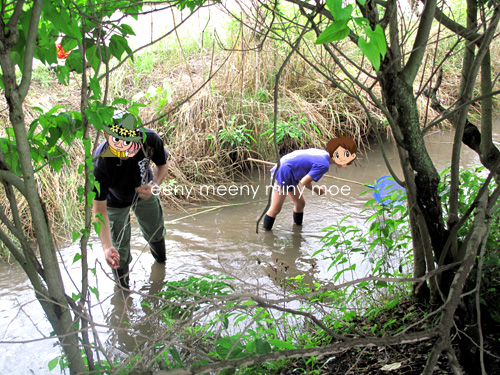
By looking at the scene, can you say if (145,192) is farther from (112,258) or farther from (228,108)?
(228,108)

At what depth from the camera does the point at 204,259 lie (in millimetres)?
4309

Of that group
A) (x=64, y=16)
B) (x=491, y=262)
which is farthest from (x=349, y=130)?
(x=64, y=16)

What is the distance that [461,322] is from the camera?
1913 millimetres

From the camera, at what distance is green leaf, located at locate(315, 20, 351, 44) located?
0.94 m

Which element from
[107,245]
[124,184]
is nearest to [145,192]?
[124,184]

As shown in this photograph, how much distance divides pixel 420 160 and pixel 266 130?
14.8 ft

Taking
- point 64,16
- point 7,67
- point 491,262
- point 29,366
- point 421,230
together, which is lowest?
point 29,366

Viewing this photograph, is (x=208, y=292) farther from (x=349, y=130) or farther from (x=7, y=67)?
(x=349, y=130)

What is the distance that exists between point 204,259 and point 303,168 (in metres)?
1.43

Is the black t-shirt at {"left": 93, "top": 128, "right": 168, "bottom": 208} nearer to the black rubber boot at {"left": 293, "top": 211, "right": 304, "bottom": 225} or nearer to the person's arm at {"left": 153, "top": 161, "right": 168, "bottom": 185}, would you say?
the person's arm at {"left": 153, "top": 161, "right": 168, "bottom": 185}

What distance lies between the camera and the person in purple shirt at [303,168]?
443cm

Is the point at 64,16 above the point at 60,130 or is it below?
above

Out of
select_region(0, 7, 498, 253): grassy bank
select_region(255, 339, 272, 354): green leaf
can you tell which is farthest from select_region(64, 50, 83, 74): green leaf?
select_region(0, 7, 498, 253): grassy bank

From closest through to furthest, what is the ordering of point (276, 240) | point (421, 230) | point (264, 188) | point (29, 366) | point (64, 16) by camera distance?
1. point (64, 16)
2. point (421, 230)
3. point (29, 366)
4. point (276, 240)
5. point (264, 188)
